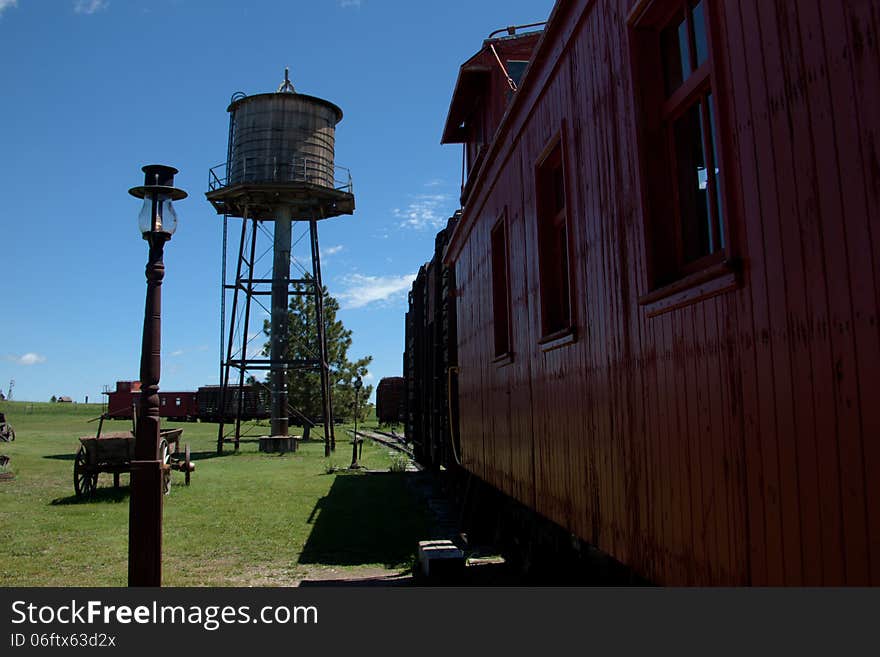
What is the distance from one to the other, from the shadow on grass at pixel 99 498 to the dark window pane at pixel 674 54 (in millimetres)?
11342

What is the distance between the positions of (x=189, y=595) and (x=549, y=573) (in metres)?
2.89

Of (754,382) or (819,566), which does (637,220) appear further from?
(819,566)

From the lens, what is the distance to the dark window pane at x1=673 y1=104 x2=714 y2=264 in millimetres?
2680

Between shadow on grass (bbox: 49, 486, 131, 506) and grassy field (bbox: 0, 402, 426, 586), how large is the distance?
0.11ft

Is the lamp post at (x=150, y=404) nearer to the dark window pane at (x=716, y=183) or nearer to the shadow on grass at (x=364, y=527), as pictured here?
the shadow on grass at (x=364, y=527)

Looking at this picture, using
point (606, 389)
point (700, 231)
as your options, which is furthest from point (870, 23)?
point (606, 389)

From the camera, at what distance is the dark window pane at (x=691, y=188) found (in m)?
2.68

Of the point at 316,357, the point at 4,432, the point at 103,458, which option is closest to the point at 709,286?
the point at 103,458

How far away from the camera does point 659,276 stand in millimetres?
2703

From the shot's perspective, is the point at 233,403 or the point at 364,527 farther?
the point at 233,403

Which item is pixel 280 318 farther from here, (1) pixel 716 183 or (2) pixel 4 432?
(1) pixel 716 183

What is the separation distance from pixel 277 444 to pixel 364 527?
13.7 meters

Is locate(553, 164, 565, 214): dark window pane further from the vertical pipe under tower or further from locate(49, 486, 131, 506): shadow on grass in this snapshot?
the vertical pipe under tower

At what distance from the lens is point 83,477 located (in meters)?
11.9
